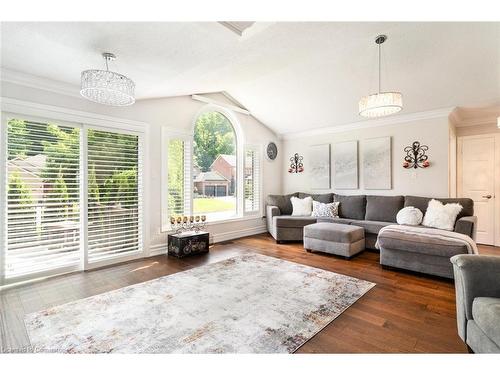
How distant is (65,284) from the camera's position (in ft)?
9.35

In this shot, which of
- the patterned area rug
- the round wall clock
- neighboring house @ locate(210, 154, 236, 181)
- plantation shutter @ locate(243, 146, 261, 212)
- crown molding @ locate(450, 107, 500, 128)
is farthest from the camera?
the round wall clock

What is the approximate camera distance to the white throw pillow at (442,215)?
144 inches

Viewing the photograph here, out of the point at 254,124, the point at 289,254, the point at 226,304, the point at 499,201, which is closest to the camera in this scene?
the point at 226,304

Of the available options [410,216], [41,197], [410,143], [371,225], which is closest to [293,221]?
[371,225]

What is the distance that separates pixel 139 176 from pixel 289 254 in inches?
105

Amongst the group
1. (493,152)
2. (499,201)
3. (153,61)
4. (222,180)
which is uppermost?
(153,61)

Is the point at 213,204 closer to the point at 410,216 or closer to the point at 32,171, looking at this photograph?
the point at 32,171

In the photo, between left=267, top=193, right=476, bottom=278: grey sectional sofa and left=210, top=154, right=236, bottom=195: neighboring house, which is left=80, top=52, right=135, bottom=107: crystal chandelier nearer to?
left=210, top=154, right=236, bottom=195: neighboring house

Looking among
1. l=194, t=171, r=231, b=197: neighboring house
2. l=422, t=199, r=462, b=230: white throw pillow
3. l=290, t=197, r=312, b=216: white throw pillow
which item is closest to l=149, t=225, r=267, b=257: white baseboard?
l=194, t=171, r=231, b=197: neighboring house

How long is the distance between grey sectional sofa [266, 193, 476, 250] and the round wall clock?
1078 millimetres

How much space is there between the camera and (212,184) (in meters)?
5.11

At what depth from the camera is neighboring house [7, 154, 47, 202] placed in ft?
9.18

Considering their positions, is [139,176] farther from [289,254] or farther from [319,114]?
[319,114]
